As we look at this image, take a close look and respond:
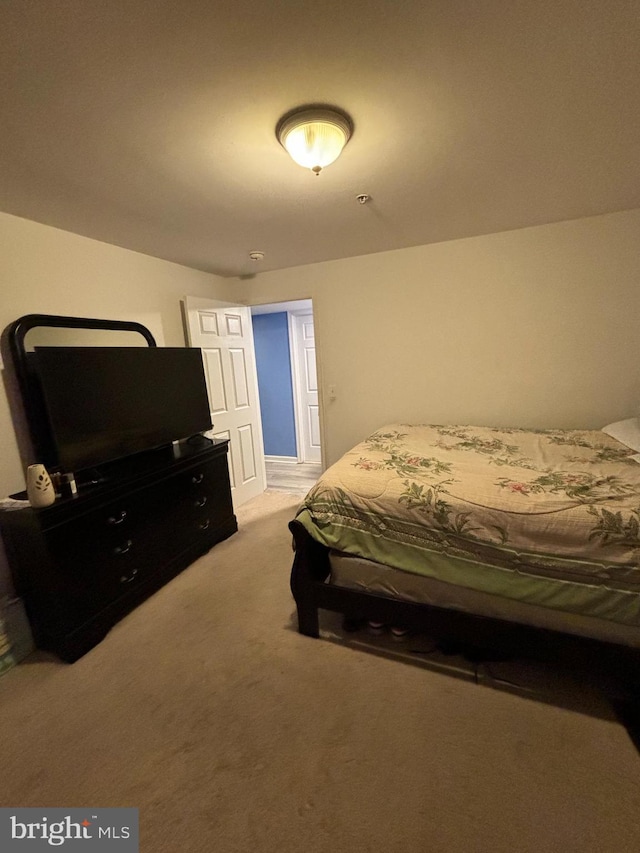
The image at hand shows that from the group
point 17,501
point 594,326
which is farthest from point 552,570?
point 17,501

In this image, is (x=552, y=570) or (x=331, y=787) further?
(x=552, y=570)

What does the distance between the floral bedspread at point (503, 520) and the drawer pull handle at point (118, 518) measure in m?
1.05

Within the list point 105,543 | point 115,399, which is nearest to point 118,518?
point 105,543

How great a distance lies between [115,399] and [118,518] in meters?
0.72

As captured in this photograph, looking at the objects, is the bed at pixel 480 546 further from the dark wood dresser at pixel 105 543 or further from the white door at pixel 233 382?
the white door at pixel 233 382

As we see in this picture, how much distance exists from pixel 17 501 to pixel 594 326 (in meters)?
3.79

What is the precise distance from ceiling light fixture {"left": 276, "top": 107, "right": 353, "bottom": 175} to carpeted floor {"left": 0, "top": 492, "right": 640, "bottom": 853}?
218 centimetres

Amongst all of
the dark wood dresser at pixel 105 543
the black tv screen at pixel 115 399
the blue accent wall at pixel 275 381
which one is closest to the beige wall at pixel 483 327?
the blue accent wall at pixel 275 381

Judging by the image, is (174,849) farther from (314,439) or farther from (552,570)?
(314,439)

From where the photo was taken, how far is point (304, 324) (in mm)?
4543

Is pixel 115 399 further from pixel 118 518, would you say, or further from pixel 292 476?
pixel 292 476

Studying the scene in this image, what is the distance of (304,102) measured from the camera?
1.21 meters

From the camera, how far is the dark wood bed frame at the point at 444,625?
4.16 ft

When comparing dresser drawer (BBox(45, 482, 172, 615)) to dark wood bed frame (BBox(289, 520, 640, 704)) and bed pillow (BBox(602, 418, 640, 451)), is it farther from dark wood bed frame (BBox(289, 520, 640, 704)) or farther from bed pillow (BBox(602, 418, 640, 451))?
bed pillow (BBox(602, 418, 640, 451))
